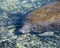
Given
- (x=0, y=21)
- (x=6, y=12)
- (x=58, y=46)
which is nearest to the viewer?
(x=58, y=46)

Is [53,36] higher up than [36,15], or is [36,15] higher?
[36,15]

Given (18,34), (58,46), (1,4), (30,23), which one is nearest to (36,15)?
(30,23)

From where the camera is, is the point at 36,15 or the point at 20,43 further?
the point at 36,15

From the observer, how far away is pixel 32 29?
347 cm

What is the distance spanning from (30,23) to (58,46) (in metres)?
0.57

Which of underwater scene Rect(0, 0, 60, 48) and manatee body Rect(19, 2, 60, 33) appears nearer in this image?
underwater scene Rect(0, 0, 60, 48)

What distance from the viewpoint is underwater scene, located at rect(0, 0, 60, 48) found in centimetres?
324

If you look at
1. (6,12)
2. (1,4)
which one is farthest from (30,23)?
(1,4)

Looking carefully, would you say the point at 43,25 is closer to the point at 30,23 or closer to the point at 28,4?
the point at 30,23

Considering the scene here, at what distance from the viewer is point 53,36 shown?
11.1ft

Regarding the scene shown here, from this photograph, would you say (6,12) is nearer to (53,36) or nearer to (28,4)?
(28,4)

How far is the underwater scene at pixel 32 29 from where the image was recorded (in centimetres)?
324

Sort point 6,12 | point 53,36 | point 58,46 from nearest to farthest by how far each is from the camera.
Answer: point 58,46, point 53,36, point 6,12

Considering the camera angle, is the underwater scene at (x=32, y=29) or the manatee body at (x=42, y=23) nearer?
the underwater scene at (x=32, y=29)
